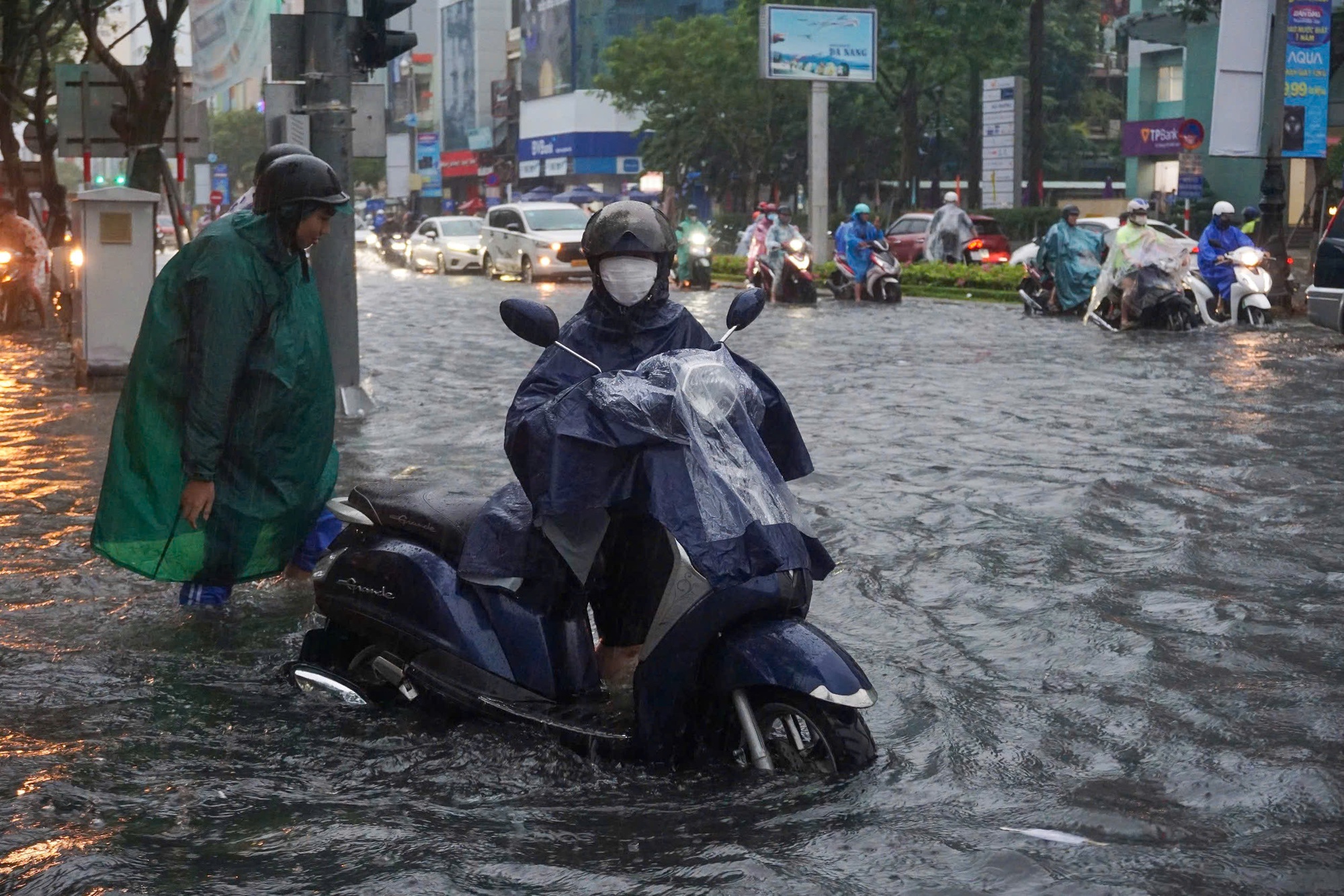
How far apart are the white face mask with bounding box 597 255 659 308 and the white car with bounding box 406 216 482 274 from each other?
1361 inches

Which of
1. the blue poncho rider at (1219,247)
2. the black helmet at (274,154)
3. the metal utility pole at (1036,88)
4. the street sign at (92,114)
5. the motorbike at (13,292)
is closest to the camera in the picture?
the black helmet at (274,154)

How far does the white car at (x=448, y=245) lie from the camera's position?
39281 millimetres

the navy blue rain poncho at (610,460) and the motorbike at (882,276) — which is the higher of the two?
the navy blue rain poncho at (610,460)

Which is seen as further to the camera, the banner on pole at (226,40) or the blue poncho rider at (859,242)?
the blue poncho rider at (859,242)

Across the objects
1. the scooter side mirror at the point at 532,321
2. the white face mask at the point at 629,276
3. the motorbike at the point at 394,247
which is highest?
the white face mask at the point at 629,276

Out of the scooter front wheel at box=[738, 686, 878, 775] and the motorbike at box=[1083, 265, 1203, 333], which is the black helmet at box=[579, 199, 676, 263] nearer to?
the scooter front wheel at box=[738, 686, 878, 775]

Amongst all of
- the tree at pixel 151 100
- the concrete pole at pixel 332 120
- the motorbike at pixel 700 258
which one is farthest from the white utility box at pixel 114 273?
the motorbike at pixel 700 258

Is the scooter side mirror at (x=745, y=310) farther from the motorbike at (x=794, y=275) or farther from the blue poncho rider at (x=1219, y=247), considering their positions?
the motorbike at (x=794, y=275)

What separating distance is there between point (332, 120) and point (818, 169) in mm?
24507

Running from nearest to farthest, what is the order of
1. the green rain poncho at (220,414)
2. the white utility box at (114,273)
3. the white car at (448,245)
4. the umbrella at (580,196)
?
the green rain poncho at (220,414), the white utility box at (114,273), the white car at (448,245), the umbrella at (580,196)

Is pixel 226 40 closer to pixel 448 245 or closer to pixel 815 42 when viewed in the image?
pixel 815 42

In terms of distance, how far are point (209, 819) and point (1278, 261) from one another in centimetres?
1954

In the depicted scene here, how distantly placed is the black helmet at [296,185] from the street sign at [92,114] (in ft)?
44.0

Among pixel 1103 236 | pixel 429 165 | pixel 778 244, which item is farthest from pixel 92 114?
pixel 429 165
